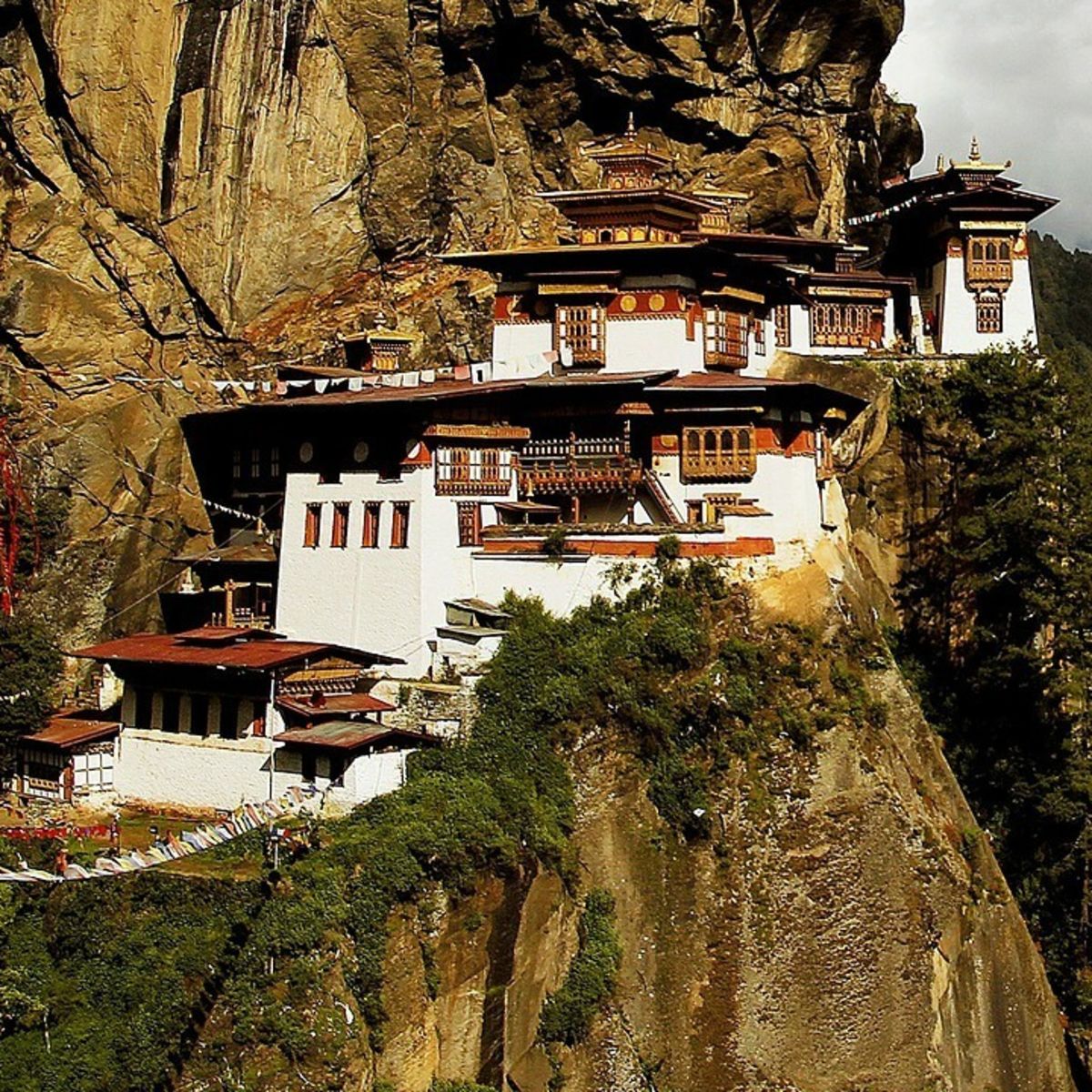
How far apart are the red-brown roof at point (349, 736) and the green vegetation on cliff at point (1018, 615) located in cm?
1842

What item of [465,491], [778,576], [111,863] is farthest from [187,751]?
[778,576]

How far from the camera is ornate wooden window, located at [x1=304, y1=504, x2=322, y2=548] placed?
153 ft

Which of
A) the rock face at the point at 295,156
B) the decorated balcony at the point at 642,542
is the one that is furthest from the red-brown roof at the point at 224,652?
the rock face at the point at 295,156

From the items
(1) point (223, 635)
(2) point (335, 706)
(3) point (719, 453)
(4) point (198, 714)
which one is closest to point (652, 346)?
(3) point (719, 453)

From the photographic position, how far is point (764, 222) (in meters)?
66.4

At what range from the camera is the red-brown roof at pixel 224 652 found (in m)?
40.5

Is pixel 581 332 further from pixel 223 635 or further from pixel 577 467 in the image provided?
pixel 223 635

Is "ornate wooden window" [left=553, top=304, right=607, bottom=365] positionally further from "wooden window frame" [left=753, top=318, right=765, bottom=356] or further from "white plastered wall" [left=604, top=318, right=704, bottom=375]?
"wooden window frame" [left=753, top=318, right=765, bottom=356]

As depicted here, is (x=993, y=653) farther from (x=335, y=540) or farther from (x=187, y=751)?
(x=187, y=751)

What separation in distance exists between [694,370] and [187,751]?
1862 cm

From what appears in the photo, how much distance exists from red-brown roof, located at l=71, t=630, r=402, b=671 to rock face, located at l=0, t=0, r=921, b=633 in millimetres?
6743

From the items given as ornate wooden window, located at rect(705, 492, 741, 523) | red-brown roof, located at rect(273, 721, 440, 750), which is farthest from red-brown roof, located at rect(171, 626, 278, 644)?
ornate wooden window, located at rect(705, 492, 741, 523)

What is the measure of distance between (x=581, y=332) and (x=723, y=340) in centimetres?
431

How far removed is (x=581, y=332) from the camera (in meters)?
50.0
